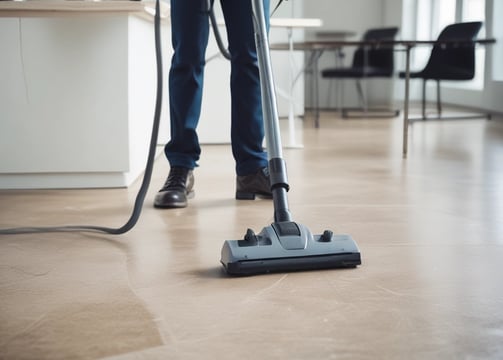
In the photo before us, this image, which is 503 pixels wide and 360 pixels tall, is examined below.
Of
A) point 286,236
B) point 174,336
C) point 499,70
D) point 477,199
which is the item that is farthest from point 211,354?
point 499,70

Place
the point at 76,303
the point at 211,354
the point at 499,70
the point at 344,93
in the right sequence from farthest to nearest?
the point at 344,93, the point at 499,70, the point at 76,303, the point at 211,354

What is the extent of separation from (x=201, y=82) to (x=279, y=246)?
899 mm

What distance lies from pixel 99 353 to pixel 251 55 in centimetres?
126

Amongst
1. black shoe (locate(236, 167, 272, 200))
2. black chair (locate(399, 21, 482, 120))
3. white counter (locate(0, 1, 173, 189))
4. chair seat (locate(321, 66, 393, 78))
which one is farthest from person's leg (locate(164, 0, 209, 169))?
chair seat (locate(321, 66, 393, 78))

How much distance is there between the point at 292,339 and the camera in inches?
39.3

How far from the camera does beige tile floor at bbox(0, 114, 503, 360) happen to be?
99 centimetres

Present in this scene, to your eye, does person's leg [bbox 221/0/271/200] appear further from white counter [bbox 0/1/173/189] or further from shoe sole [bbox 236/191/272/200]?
white counter [bbox 0/1/173/189]

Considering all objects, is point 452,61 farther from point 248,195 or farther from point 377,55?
point 248,195

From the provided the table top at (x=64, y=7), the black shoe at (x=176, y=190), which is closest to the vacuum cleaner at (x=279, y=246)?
the black shoe at (x=176, y=190)

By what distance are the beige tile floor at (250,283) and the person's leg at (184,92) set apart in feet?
0.23

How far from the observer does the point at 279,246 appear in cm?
A: 133

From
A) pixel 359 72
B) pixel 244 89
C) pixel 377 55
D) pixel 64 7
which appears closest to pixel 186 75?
pixel 244 89

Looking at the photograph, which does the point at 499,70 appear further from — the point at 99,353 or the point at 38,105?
the point at 99,353

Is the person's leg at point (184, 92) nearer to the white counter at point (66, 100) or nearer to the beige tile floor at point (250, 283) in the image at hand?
the beige tile floor at point (250, 283)
